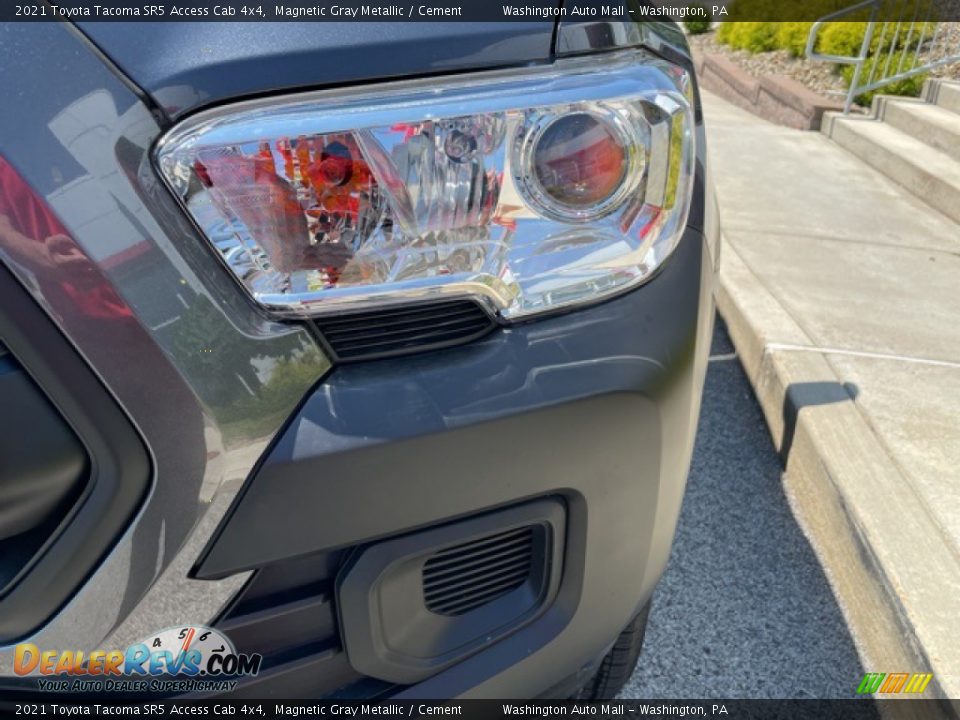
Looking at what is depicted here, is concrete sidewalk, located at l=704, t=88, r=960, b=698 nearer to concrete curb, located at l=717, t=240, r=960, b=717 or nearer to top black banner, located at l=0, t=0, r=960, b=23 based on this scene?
concrete curb, located at l=717, t=240, r=960, b=717

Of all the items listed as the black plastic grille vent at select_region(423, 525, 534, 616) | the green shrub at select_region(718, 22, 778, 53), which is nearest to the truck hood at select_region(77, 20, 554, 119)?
the black plastic grille vent at select_region(423, 525, 534, 616)

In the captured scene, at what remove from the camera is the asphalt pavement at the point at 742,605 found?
182 cm

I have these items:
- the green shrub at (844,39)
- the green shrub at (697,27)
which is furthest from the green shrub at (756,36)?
the green shrub at (697,27)

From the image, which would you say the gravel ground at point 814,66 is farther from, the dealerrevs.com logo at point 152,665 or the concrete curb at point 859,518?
the dealerrevs.com logo at point 152,665

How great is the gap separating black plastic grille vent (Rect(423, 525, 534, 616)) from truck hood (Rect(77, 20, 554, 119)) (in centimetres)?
56

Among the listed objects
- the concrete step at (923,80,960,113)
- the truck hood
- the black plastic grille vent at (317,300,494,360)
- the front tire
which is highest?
the truck hood

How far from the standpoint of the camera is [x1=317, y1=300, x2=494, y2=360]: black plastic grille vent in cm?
92

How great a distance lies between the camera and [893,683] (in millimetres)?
1718

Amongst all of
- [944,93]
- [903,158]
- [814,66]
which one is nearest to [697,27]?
[814,66]

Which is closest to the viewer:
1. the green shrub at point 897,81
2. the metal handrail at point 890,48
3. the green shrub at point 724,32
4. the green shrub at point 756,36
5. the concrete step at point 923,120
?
the concrete step at point 923,120

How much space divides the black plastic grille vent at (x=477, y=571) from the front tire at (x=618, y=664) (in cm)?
51

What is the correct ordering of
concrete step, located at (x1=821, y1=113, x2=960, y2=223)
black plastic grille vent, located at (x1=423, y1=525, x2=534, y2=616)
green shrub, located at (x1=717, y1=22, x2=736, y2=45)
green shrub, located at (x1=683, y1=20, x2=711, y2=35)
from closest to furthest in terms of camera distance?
black plastic grille vent, located at (x1=423, y1=525, x2=534, y2=616)
concrete step, located at (x1=821, y1=113, x2=960, y2=223)
green shrub, located at (x1=717, y1=22, x2=736, y2=45)
green shrub, located at (x1=683, y1=20, x2=711, y2=35)

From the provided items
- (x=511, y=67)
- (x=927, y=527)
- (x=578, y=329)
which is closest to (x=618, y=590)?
(x=578, y=329)

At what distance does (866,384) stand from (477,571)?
2063 millimetres
